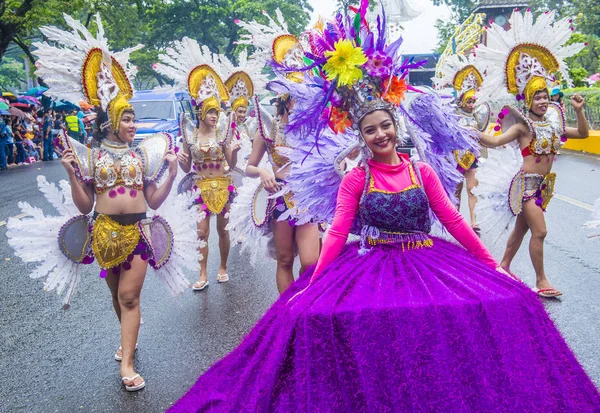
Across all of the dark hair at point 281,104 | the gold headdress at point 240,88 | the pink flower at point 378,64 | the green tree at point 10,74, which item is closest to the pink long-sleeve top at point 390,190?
the pink flower at point 378,64

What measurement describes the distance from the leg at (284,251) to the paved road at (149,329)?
646 mm

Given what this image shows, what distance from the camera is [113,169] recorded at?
451 cm

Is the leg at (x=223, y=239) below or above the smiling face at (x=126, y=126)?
below

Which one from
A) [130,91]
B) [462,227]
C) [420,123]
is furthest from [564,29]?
[130,91]

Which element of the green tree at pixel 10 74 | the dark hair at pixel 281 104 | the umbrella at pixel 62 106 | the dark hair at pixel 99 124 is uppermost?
the dark hair at pixel 281 104

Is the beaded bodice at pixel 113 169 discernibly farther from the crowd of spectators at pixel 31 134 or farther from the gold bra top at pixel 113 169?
the crowd of spectators at pixel 31 134

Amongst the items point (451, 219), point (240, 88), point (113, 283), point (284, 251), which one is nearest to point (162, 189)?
point (113, 283)

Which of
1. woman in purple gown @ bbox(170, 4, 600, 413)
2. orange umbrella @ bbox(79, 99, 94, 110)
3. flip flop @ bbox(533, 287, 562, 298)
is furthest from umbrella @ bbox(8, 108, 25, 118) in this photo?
woman in purple gown @ bbox(170, 4, 600, 413)

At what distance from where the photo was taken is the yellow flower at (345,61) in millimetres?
3289

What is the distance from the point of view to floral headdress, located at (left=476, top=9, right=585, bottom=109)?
233 inches

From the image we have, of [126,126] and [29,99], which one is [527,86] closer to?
[126,126]

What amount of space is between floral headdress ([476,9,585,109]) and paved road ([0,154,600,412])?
2071 mm

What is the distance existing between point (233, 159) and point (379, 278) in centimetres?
426

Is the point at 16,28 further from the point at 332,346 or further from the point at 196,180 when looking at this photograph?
the point at 332,346
